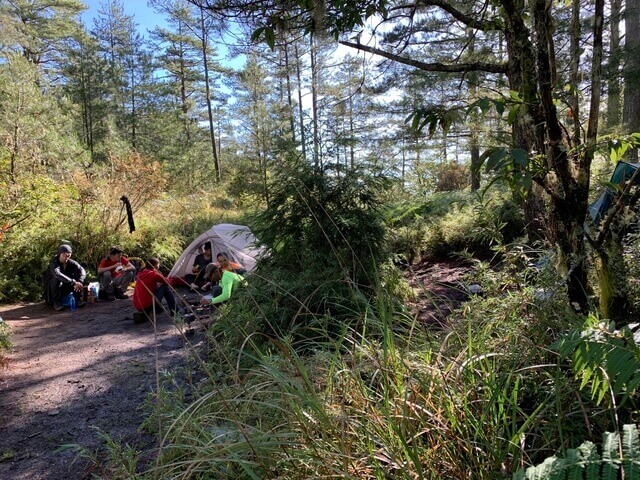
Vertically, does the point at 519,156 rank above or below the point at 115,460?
above

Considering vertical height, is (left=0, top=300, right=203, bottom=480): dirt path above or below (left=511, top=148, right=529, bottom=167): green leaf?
below

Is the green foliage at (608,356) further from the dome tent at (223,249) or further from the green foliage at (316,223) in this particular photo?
the dome tent at (223,249)

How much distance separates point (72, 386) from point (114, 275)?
4.63m

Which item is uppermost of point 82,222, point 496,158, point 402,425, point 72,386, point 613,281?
point 496,158

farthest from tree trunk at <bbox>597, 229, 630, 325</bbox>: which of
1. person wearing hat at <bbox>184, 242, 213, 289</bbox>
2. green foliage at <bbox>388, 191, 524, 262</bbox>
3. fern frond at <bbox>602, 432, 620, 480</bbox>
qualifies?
person wearing hat at <bbox>184, 242, 213, 289</bbox>

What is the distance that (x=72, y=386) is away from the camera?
13.1ft

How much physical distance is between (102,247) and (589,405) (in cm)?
990

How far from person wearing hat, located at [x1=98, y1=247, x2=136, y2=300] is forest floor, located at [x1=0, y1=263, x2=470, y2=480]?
4.25 ft

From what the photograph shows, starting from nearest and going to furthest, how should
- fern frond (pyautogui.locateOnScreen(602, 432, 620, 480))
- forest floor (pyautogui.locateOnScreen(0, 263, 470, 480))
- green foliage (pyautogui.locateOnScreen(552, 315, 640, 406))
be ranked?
fern frond (pyautogui.locateOnScreen(602, 432, 620, 480)) → green foliage (pyautogui.locateOnScreen(552, 315, 640, 406)) → forest floor (pyautogui.locateOnScreen(0, 263, 470, 480))

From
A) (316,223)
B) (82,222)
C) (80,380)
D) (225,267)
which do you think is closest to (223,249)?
(225,267)

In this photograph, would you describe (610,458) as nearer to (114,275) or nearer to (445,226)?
(445,226)

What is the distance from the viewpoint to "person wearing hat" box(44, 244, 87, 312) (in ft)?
23.9

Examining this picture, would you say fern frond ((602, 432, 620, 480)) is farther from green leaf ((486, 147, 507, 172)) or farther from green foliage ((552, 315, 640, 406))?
green leaf ((486, 147, 507, 172))

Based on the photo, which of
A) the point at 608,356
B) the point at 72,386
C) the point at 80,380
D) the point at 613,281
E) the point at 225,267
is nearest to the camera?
the point at 608,356
